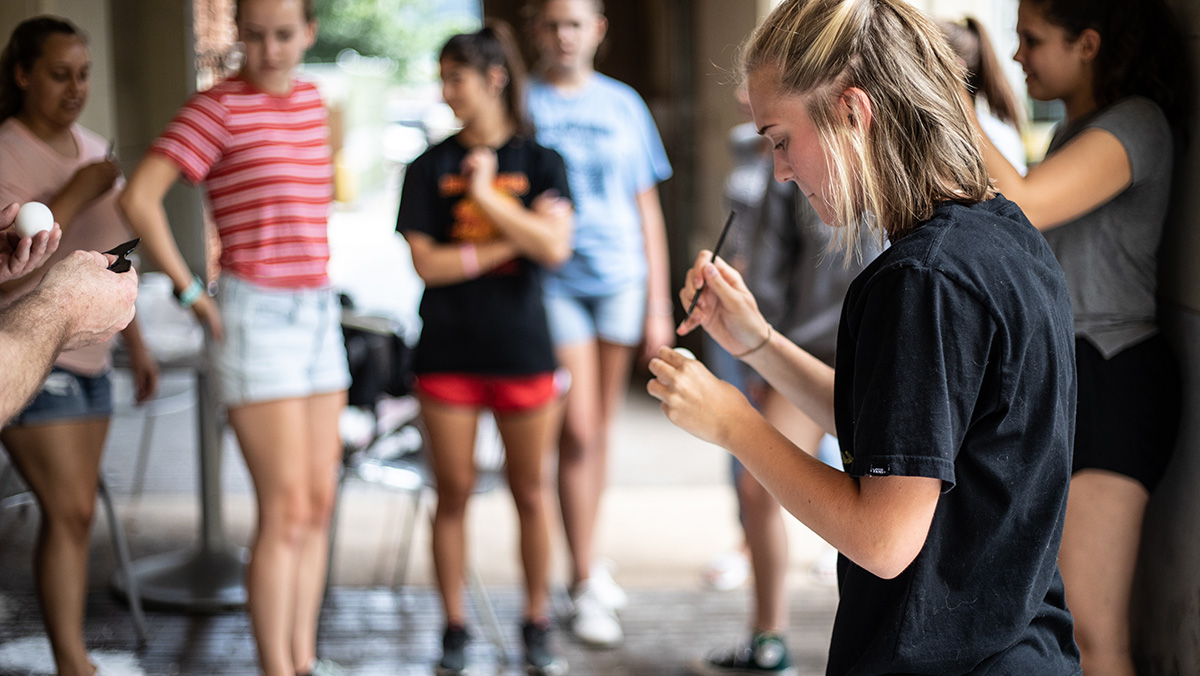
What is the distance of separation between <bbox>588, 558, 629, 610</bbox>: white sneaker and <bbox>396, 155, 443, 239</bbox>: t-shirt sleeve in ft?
3.82

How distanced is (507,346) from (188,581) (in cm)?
145

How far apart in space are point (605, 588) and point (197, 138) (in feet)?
5.78

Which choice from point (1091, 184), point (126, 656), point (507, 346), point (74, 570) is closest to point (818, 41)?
point (1091, 184)

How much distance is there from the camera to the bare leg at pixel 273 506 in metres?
2.45

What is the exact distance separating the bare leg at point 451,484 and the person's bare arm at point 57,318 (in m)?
1.47

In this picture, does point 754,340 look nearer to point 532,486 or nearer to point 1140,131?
point 1140,131

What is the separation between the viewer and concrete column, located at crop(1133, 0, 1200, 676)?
1769 millimetres

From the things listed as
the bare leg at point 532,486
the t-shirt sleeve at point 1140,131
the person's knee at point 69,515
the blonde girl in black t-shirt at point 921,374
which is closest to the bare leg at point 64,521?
the person's knee at point 69,515

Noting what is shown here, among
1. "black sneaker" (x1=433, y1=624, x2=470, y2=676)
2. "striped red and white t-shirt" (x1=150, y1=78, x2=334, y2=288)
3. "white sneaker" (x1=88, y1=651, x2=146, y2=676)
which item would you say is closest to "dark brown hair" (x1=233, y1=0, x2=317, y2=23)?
"striped red and white t-shirt" (x1=150, y1=78, x2=334, y2=288)

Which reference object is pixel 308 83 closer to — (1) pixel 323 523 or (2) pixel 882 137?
(1) pixel 323 523

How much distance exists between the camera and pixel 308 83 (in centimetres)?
262

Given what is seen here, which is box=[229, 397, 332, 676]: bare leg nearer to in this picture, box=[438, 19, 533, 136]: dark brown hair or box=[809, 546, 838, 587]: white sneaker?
box=[438, 19, 533, 136]: dark brown hair

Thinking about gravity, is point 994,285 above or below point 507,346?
above

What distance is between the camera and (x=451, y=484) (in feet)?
9.08
